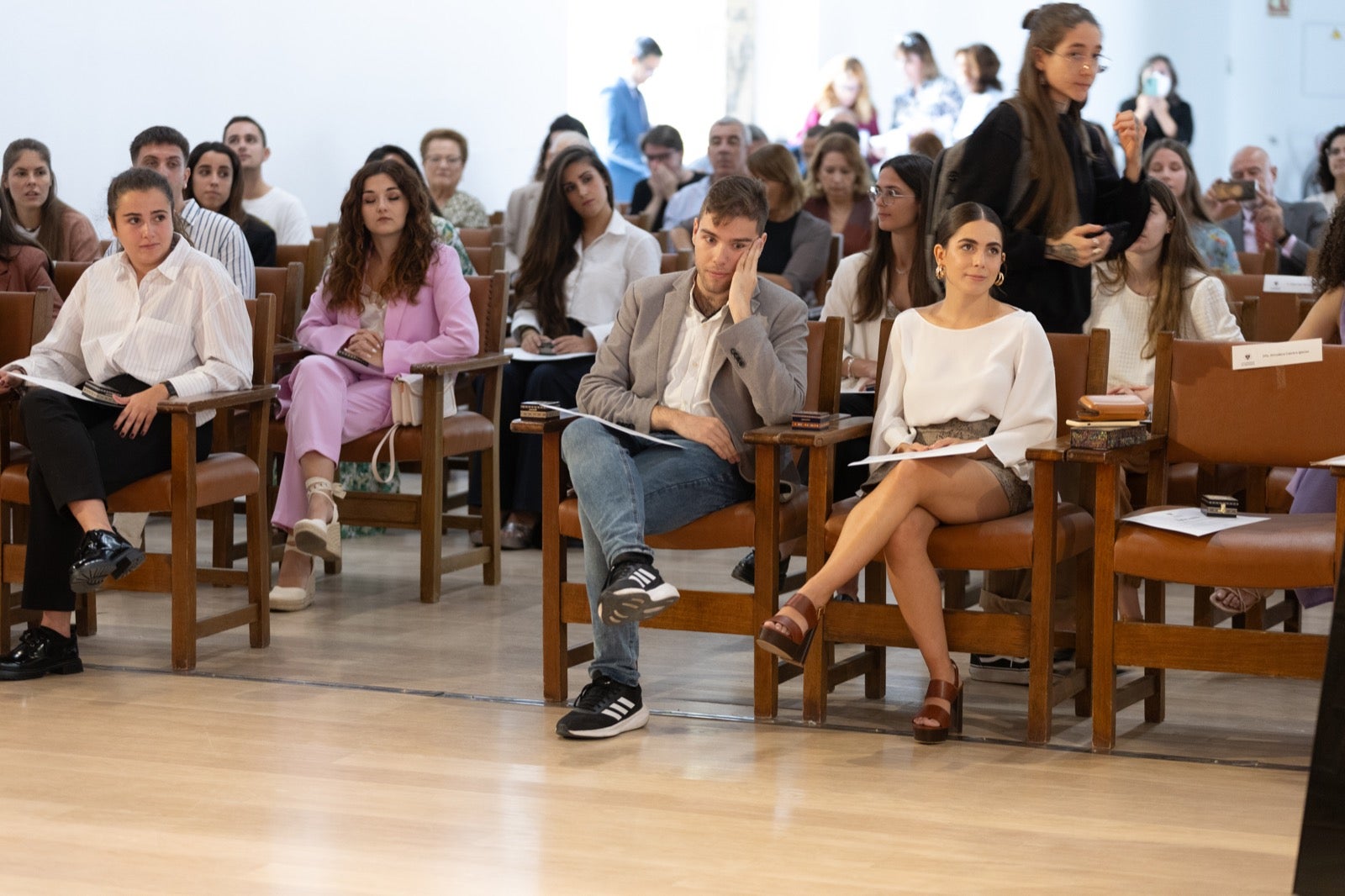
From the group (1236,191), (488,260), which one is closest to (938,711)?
(488,260)

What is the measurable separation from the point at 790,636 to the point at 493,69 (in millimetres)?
6896

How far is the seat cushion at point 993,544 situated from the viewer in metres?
3.44

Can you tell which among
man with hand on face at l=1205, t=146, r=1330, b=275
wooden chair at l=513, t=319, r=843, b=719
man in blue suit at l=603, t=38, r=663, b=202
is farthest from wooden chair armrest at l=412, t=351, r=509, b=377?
man in blue suit at l=603, t=38, r=663, b=202

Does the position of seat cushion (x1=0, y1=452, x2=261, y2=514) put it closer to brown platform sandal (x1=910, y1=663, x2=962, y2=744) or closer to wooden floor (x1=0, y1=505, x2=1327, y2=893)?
wooden floor (x1=0, y1=505, x2=1327, y2=893)

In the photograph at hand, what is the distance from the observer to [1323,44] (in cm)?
1124

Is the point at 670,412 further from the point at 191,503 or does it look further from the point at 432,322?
the point at 432,322

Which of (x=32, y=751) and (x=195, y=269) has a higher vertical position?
(x=195, y=269)

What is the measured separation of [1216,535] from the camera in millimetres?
3289

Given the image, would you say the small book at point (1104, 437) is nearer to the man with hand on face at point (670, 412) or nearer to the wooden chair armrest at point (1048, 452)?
the wooden chair armrest at point (1048, 452)

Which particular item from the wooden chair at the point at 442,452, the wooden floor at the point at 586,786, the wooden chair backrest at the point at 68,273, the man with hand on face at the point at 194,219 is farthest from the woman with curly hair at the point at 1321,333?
the wooden chair backrest at the point at 68,273

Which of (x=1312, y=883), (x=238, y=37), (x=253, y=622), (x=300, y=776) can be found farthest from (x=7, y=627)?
(x=238, y=37)

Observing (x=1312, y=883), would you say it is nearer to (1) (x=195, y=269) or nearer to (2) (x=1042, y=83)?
(2) (x=1042, y=83)

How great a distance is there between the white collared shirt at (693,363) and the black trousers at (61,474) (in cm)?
124

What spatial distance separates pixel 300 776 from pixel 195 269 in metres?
1.55
